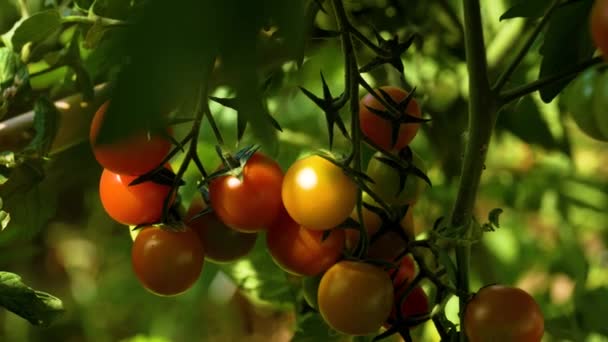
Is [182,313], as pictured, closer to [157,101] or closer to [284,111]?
[284,111]

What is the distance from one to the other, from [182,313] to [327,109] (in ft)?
2.46

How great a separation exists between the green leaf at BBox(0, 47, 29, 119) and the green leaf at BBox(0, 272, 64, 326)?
0.09 metres

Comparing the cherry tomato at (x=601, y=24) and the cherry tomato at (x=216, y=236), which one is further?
the cherry tomato at (x=216, y=236)

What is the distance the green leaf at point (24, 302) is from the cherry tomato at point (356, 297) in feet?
0.42

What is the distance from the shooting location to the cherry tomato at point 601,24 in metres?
0.28

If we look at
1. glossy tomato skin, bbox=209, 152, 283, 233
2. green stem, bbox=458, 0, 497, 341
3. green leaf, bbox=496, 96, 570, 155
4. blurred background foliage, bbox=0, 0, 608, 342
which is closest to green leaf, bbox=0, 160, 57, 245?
blurred background foliage, bbox=0, 0, 608, 342

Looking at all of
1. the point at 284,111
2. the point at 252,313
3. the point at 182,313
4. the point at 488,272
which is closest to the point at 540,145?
the point at 488,272

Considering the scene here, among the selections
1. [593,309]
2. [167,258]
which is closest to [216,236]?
[167,258]

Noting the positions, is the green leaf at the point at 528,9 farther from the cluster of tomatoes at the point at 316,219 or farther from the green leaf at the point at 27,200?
the green leaf at the point at 27,200

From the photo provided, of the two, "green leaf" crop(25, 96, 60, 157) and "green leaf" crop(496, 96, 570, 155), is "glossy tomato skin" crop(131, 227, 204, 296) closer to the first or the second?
"green leaf" crop(25, 96, 60, 157)

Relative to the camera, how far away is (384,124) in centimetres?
37

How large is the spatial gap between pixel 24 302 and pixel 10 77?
0.38 feet

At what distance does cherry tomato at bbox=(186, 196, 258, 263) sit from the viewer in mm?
396

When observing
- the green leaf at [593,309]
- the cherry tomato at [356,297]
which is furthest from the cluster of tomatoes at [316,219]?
the green leaf at [593,309]
